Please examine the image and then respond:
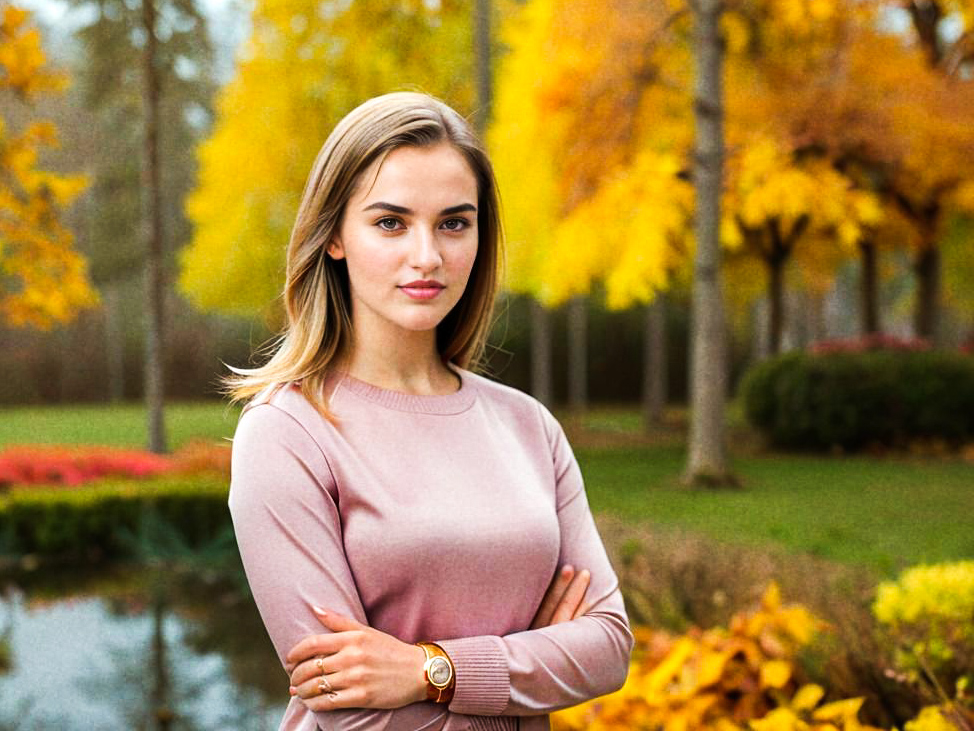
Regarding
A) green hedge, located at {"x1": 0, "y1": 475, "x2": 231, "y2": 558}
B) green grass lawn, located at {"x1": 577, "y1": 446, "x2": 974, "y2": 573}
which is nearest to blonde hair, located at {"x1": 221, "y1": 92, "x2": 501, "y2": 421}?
Answer: green grass lawn, located at {"x1": 577, "y1": 446, "x2": 974, "y2": 573}

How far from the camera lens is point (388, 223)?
1664mm

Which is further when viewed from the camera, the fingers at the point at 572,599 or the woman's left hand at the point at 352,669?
the fingers at the point at 572,599

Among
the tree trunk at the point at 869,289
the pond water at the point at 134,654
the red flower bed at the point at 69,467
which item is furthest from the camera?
the tree trunk at the point at 869,289

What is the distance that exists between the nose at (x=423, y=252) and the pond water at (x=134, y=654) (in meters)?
3.83

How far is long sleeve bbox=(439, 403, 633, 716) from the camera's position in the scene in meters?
1.61

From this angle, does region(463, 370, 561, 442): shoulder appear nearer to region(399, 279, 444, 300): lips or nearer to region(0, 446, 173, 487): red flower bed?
region(399, 279, 444, 300): lips

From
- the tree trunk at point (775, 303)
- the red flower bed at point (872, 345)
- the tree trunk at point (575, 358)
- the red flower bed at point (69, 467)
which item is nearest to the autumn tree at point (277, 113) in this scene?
the tree trunk at point (775, 303)

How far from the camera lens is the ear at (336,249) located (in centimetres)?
174

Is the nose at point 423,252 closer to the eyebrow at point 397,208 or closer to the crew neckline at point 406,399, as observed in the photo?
the eyebrow at point 397,208

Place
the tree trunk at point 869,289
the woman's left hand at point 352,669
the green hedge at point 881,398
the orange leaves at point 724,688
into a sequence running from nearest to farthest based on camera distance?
1. the woman's left hand at point 352,669
2. the orange leaves at point 724,688
3. the green hedge at point 881,398
4. the tree trunk at point 869,289

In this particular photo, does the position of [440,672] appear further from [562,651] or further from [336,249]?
[336,249]

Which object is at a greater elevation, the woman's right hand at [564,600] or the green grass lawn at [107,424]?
the woman's right hand at [564,600]

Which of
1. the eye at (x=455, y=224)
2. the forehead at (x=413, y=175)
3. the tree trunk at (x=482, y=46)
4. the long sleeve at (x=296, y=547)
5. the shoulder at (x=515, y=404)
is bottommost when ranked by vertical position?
the long sleeve at (x=296, y=547)

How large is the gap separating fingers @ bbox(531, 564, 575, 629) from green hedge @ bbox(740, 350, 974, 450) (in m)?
12.1
